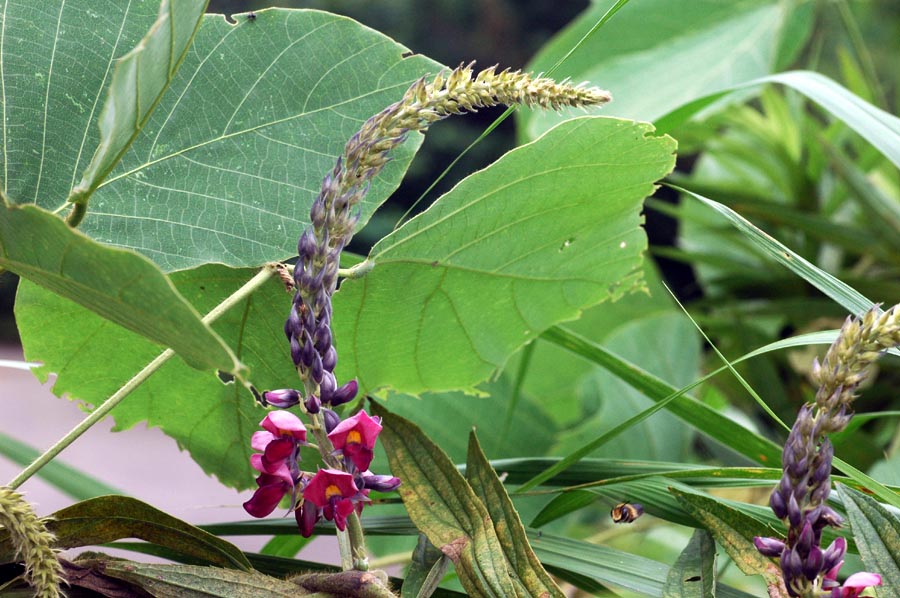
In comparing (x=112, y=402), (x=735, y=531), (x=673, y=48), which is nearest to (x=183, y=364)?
(x=112, y=402)

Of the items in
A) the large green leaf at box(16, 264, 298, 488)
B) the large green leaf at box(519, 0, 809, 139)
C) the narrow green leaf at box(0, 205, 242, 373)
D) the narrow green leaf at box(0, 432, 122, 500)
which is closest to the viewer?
the narrow green leaf at box(0, 205, 242, 373)

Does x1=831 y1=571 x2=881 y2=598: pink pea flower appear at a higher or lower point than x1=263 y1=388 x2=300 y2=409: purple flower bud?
lower

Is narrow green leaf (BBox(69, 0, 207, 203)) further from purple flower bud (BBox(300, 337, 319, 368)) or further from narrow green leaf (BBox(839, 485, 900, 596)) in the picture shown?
narrow green leaf (BBox(839, 485, 900, 596))

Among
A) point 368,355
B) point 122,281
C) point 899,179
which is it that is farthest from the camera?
point 899,179

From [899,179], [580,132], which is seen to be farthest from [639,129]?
[899,179]

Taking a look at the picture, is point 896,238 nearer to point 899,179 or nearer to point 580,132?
point 899,179

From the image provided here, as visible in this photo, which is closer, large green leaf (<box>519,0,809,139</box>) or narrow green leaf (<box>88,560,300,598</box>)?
narrow green leaf (<box>88,560,300,598</box>)

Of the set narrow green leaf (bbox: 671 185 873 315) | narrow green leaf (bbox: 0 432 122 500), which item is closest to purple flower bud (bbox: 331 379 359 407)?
narrow green leaf (bbox: 671 185 873 315)
